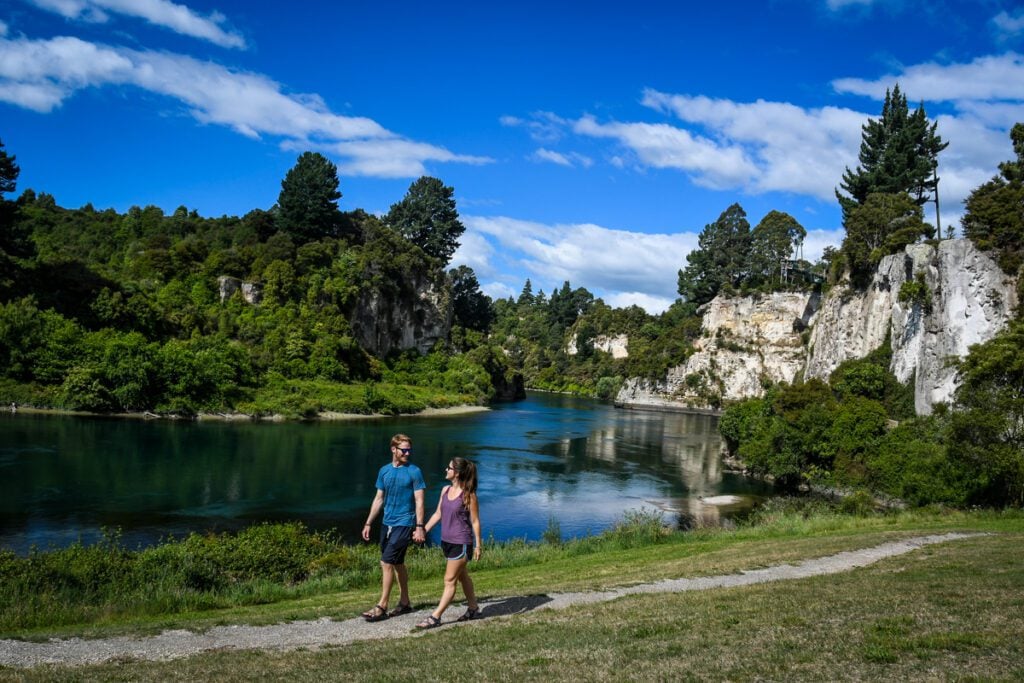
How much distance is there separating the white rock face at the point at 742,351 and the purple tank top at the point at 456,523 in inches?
4496

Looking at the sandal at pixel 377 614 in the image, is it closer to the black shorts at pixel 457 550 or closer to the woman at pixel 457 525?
the woman at pixel 457 525

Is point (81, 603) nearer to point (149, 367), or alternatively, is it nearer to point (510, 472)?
point (510, 472)

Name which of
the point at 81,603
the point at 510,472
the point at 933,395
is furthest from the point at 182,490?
the point at 933,395

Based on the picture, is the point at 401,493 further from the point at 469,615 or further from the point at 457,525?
the point at 469,615

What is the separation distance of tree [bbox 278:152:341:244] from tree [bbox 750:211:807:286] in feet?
252

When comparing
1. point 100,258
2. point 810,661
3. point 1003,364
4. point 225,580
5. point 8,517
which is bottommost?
point 8,517

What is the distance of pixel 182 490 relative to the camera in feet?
116

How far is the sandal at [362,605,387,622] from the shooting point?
Answer: 10.4 m

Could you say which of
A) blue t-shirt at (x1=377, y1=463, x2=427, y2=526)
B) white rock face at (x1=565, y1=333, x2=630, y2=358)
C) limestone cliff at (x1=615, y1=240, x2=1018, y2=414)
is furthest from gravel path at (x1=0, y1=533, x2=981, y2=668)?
white rock face at (x1=565, y1=333, x2=630, y2=358)

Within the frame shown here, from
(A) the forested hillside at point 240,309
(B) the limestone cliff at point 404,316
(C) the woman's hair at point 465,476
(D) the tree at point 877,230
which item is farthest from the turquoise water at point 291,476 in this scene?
(B) the limestone cliff at point 404,316

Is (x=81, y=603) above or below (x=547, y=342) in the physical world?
below

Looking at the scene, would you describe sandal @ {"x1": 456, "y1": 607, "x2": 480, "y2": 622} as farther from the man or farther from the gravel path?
the man

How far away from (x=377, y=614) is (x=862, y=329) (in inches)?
3055

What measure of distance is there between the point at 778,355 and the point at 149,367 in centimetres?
9771
